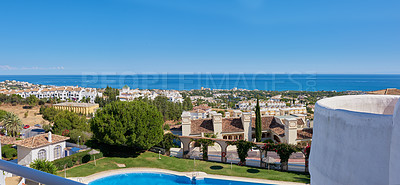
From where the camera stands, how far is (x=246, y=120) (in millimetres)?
26141

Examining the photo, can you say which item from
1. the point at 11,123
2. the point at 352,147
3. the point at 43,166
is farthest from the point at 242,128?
the point at 11,123

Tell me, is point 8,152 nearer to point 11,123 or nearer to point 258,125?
point 11,123

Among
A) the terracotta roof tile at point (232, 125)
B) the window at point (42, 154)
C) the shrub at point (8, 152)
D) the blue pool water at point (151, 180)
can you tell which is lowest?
the blue pool water at point (151, 180)

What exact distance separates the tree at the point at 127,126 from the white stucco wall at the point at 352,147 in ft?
62.5

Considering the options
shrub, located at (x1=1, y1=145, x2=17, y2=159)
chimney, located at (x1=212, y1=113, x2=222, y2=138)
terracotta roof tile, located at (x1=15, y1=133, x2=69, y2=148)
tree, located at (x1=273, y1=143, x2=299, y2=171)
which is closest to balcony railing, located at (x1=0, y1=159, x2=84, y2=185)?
tree, located at (x1=273, y1=143, x2=299, y2=171)

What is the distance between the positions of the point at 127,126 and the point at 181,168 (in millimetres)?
6067

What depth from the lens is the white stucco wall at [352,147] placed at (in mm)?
2719

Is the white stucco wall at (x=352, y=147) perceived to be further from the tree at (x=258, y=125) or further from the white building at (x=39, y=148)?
the white building at (x=39, y=148)

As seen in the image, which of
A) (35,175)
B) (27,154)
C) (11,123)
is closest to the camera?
(35,175)

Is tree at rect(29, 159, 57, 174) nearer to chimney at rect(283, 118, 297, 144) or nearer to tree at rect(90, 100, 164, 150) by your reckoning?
tree at rect(90, 100, 164, 150)

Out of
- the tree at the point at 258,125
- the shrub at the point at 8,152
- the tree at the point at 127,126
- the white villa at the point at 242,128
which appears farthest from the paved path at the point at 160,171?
the shrub at the point at 8,152

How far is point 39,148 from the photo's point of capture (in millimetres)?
19938

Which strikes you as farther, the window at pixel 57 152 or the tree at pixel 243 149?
the window at pixel 57 152

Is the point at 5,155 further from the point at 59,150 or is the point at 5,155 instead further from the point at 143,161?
the point at 143,161
